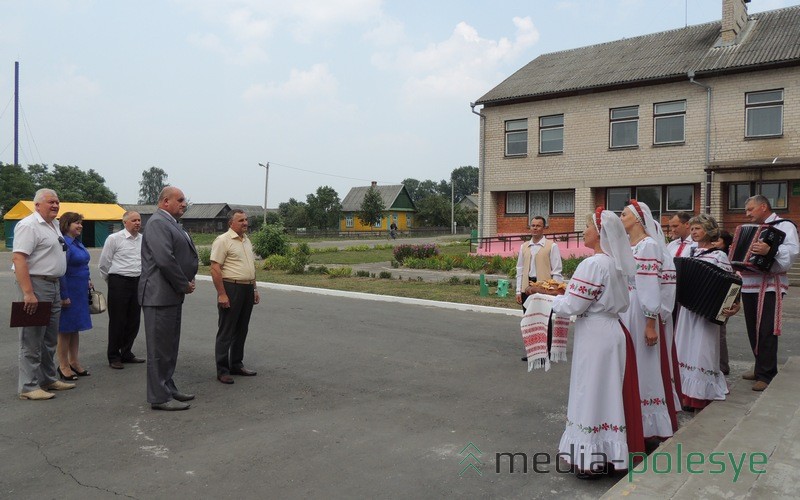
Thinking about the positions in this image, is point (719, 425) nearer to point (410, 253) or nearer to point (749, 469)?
point (749, 469)

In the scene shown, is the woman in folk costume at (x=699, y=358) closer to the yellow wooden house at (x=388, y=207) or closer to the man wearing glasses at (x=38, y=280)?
the man wearing glasses at (x=38, y=280)

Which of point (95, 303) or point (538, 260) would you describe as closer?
point (95, 303)

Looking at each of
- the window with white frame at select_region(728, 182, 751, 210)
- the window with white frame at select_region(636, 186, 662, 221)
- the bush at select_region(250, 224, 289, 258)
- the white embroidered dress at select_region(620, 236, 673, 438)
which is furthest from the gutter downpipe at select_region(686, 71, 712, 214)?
the white embroidered dress at select_region(620, 236, 673, 438)

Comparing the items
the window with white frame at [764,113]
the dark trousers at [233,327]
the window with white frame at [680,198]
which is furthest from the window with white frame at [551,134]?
the dark trousers at [233,327]

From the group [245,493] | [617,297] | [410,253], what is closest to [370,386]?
[245,493]

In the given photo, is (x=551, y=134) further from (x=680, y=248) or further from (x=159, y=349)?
(x=159, y=349)

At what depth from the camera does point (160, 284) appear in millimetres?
6152

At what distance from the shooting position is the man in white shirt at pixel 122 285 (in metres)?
7.88

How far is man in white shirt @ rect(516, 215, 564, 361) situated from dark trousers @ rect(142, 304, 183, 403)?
421 centimetres

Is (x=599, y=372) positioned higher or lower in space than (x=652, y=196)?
lower

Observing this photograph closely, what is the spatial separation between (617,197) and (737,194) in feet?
15.1

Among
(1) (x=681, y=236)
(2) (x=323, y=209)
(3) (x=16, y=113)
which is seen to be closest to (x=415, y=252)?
(1) (x=681, y=236)

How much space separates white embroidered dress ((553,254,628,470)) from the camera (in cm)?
440

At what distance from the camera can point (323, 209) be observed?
72312 millimetres
